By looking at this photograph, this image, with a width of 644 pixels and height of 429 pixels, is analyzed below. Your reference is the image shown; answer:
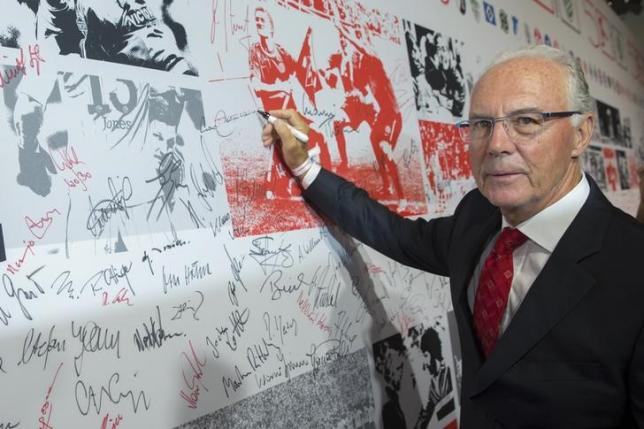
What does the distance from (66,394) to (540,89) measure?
78cm

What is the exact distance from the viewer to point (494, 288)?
875 millimetres

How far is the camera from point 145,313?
0.75m

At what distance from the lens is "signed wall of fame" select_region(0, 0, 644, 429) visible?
26.2 inches

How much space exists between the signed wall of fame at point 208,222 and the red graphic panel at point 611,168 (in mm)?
1778

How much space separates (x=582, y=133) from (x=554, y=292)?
27 centimetres

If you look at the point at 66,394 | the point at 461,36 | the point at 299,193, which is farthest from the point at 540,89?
the point at 461,36

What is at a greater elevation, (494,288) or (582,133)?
(582,133)

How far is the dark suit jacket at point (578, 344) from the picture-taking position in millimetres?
728

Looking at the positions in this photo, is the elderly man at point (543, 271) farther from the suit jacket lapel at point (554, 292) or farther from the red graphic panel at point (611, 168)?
the red graphic panel at point (611, 168)
